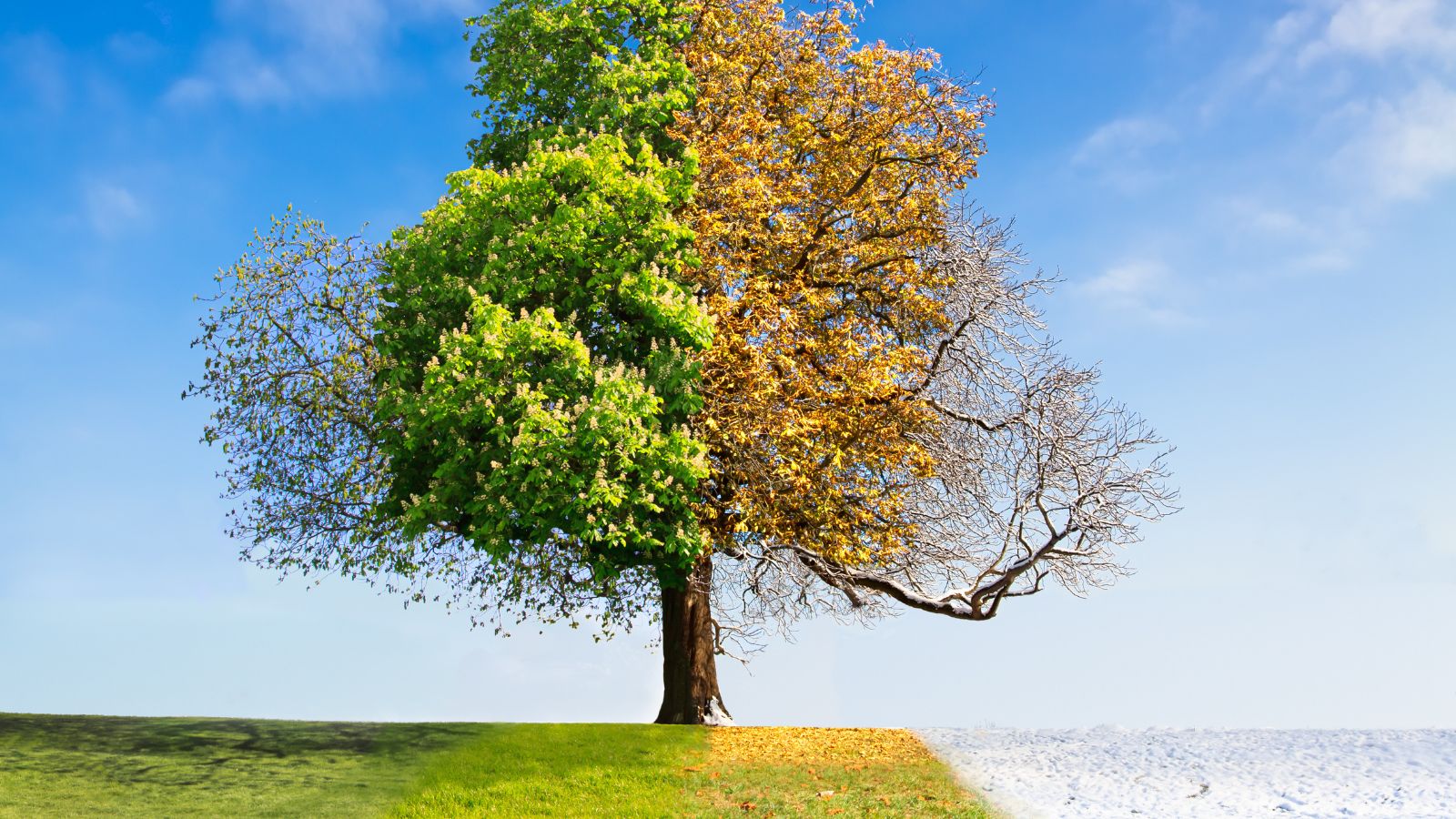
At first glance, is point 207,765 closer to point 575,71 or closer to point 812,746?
point 812,746

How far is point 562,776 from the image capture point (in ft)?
47.4

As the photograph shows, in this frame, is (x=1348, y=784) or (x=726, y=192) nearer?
(x=1348, y=784)

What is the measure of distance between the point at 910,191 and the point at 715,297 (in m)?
4.89

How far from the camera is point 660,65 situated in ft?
57.6

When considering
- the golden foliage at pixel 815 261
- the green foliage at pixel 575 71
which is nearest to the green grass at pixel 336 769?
the golden foliage at pixel 815 261

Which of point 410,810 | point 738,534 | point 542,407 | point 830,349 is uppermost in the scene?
point 830,349

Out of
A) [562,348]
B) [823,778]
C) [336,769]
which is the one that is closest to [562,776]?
[336,769]

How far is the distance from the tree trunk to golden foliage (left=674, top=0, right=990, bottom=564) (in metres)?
1.71

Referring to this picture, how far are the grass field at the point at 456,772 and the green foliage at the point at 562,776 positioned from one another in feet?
0.12

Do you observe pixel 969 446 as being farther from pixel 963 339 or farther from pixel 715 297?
pixel 715 297

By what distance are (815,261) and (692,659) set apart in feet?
26.0

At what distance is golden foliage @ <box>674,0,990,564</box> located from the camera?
16.1 metres

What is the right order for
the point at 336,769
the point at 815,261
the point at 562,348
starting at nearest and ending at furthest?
the point at 562,348 < the point at 336,769 < the point at 815,261

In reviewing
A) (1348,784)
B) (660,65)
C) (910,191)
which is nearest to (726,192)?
(660,65)
